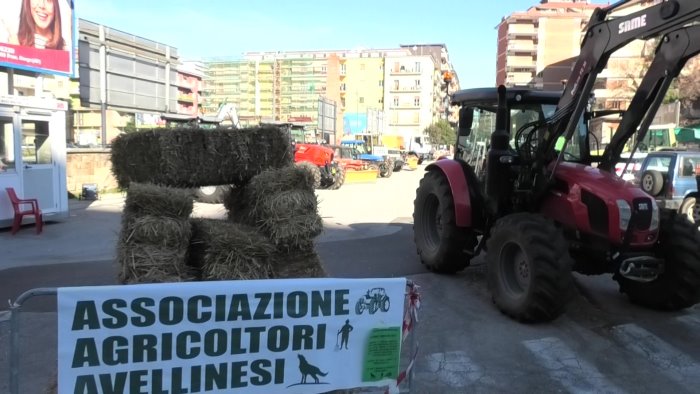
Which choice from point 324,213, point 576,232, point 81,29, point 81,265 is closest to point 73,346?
point 576,232

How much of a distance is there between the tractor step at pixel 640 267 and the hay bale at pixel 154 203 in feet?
13.2

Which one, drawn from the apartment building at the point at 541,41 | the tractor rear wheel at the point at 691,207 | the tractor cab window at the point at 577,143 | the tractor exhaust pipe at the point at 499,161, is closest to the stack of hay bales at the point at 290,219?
the tractor exhaust pipe at the point at 499,161

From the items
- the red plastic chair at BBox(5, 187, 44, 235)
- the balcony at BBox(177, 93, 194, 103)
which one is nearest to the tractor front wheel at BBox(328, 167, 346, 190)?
the red plastic chair at BBox(5, 187, 44, 235)

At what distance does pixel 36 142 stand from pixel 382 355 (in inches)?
423

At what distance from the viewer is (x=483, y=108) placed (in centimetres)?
747

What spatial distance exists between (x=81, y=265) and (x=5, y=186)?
3.77 meters

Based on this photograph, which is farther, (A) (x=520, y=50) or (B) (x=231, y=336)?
(A) (x=520, y=50)

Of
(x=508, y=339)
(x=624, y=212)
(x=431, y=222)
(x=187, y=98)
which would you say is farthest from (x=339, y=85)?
(x=508, y=339)

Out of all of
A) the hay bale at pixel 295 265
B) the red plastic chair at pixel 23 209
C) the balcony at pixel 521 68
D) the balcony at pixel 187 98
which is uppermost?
the balcony at pixel 521 68

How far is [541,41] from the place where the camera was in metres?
101

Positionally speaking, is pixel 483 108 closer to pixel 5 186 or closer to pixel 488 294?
pixel 488 294

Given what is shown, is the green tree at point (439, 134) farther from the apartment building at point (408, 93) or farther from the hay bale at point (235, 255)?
the hay bale at point (235, 255)

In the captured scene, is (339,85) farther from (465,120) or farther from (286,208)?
(286,208)

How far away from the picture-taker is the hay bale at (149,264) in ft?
12.0
